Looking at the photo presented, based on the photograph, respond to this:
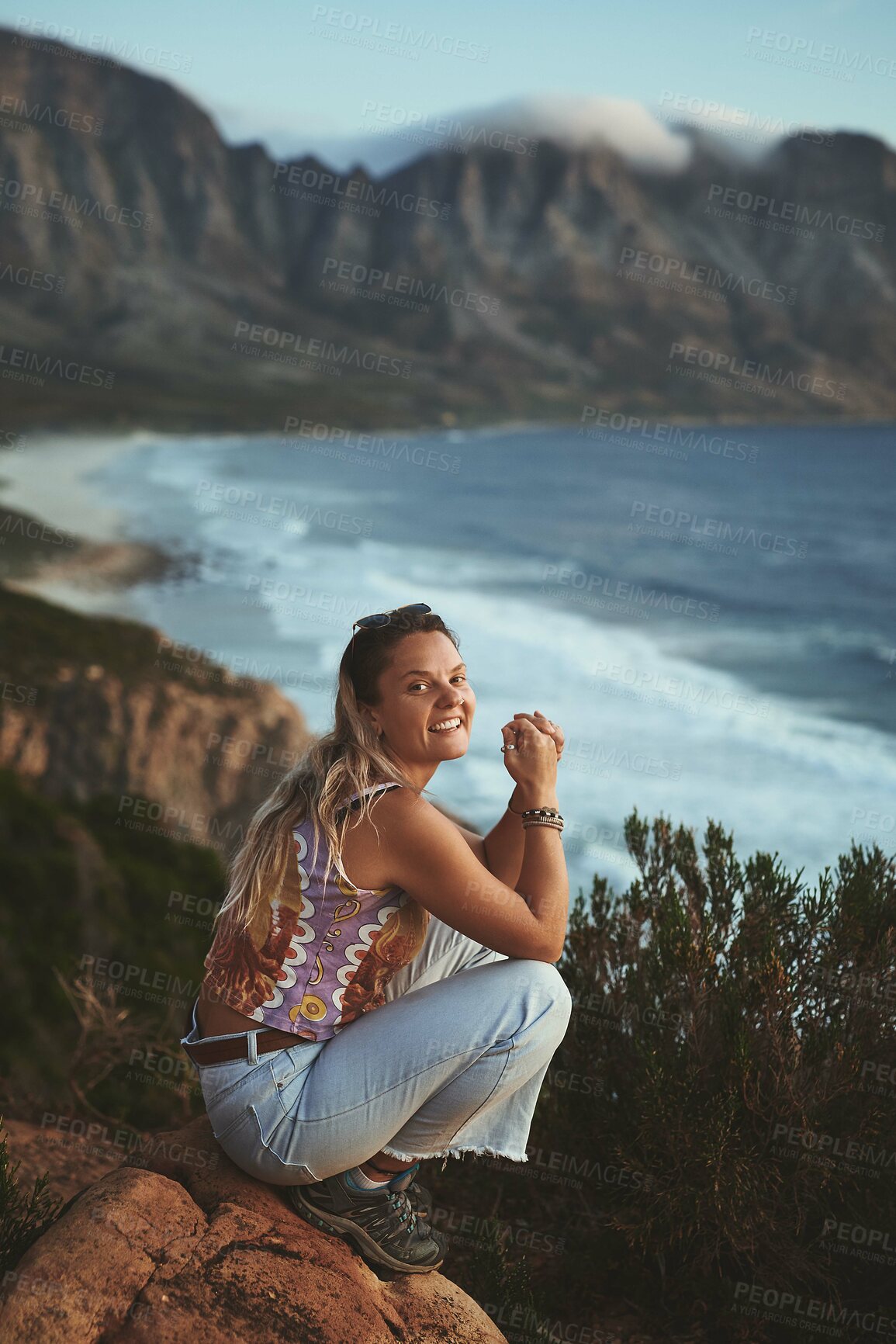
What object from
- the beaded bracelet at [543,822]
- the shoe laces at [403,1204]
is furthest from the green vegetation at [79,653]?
the beaded bracelet at [543,822]

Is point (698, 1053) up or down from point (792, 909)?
down

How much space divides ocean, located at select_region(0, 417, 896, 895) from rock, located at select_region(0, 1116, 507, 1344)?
8.58 meters

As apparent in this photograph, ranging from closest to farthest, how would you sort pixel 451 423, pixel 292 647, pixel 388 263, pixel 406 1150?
pixel 406 1150, pixel 292 647, pixel 451 423, pixel 388 263

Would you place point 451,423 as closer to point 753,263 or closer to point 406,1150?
point 753,263

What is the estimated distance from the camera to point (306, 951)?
2260 mm

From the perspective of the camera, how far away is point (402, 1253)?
2346 mm

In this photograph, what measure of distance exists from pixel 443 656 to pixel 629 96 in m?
67.7

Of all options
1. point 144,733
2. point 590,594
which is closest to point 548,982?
point 144,733

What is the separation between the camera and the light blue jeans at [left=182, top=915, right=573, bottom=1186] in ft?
7.12

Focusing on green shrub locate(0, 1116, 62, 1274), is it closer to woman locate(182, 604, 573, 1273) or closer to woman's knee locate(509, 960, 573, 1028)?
woman locate(182, 604, 573, 1273)

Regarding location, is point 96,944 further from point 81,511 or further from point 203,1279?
point 81,511

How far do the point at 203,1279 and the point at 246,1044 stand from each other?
16.1 inches

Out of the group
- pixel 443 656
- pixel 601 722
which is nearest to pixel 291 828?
pixel 443 656

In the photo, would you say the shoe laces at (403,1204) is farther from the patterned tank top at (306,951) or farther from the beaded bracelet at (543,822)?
the beaded bracelet at (543,822)
